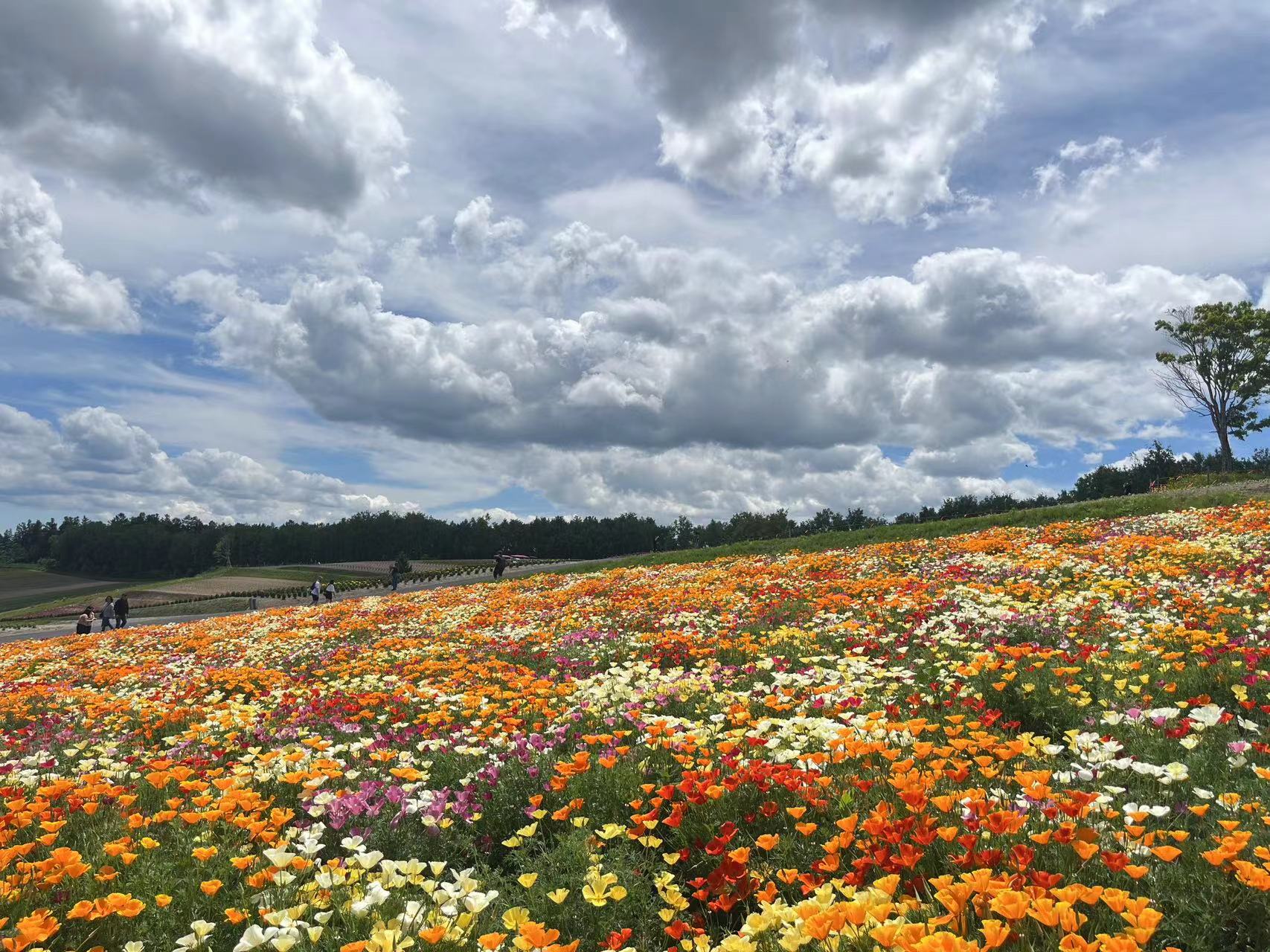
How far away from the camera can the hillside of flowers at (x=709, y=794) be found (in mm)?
3002

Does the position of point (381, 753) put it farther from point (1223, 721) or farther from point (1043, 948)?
point (1223, 721)

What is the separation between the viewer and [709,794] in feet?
13.5

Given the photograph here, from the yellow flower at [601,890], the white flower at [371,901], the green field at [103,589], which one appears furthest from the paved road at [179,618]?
the yellow flower at [601,890]

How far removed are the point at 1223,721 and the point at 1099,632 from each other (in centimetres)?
313

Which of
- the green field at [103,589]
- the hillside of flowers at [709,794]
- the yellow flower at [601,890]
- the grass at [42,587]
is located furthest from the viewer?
the grass at [42,587]

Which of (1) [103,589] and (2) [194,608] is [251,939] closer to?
(2) [194,608]

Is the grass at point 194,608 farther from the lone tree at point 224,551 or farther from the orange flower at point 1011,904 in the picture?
the lone tree at point 224,551

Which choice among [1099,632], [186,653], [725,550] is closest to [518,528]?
[725,550]

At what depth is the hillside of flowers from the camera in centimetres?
300

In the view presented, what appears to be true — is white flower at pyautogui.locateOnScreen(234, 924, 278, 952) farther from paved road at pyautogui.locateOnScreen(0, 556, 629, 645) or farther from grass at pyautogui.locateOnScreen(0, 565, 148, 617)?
grass at pyautogui.locateOnScreen(0, 565, 148, 617)

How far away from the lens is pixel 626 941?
3434 millimetres

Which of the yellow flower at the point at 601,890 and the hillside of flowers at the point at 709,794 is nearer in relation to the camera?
the hillside of flowers at the point at 709,794

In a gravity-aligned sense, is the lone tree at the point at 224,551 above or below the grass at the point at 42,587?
above

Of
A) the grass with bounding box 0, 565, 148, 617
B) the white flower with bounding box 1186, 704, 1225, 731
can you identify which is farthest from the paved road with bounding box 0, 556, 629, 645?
the grass with bounding box 0, 565, 148, 617
